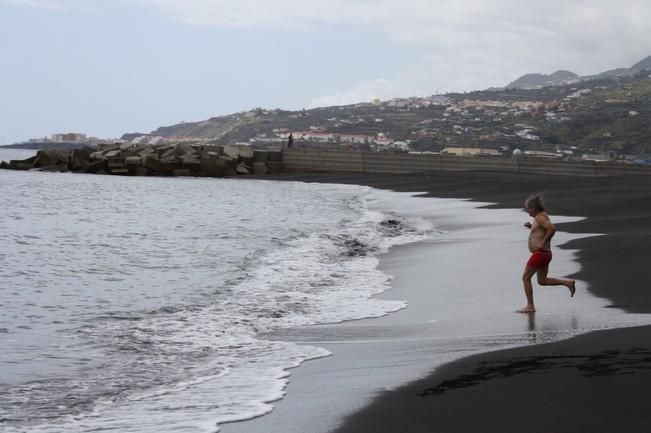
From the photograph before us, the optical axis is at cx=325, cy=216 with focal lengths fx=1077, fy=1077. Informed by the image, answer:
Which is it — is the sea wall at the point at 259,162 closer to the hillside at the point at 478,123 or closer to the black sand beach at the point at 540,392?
the hillside at the point at 478,123

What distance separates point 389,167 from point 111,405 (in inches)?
2051

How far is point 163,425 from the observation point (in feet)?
20.1

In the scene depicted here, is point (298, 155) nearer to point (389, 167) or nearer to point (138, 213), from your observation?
point (389, 167)

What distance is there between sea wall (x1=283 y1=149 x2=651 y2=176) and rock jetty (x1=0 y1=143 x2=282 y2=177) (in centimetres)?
183

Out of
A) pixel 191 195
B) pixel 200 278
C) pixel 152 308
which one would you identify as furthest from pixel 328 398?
pixel 191 195

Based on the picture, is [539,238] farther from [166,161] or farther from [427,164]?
[166,161]

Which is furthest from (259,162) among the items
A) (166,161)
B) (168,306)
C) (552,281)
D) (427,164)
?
(552,281)

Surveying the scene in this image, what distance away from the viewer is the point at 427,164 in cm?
5666

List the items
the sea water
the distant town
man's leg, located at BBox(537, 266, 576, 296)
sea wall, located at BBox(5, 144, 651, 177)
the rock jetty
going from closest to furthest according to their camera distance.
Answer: the sea water < man's leg, located at BBox(537, 266, 576, 296) < sea wall, located at BBox(5, 144, 651, 177) < the rock jetty < the distant town

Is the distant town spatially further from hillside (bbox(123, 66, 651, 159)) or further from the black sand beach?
the black sand beach

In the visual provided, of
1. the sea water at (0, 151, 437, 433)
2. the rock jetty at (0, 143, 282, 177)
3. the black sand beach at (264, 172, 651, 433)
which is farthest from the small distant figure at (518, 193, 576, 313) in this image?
the rock jetty at (0, 143, 282, 177)

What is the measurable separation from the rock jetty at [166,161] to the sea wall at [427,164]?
1.83m

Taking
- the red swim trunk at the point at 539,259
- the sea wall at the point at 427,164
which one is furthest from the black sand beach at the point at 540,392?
the sea wall at the point at 427,164

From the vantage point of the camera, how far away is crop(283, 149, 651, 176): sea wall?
52.4 m
